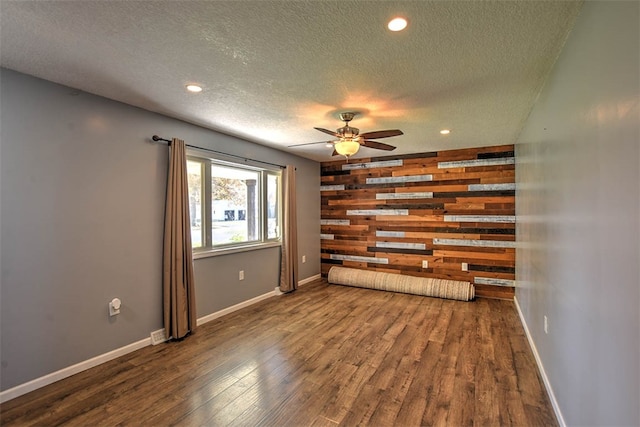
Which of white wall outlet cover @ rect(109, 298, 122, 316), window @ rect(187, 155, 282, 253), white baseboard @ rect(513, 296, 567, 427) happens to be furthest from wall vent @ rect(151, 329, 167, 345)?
white baseboard @ rect(513, 296, 567, 427)

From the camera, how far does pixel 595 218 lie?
1.34 m

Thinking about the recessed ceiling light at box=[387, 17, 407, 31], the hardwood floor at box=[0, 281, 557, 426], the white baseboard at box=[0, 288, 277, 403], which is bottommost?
the hardwood floor at box=[0, 281, 557, 426]

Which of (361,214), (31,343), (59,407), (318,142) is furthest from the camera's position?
(361,214)

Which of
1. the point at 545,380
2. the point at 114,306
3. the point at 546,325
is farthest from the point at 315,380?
the point at 114,306

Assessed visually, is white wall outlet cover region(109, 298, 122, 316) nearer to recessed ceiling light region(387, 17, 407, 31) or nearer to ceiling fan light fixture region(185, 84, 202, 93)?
ceiling fan light fixture region(185, 84, 202, 93)

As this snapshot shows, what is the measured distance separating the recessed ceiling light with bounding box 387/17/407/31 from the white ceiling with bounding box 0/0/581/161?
0.04 metres

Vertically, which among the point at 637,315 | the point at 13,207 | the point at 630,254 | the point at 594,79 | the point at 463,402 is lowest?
the point at 463,402

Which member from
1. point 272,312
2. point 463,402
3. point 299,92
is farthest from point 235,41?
point 272,312

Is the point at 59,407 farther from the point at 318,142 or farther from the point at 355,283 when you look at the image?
the point at 355,283

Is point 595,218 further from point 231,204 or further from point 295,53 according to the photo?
point 231,204

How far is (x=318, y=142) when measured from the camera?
→ 431 cm

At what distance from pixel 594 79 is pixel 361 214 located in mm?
4391

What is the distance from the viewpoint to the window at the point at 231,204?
3678 mm

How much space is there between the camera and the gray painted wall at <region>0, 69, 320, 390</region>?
2.17 meters
